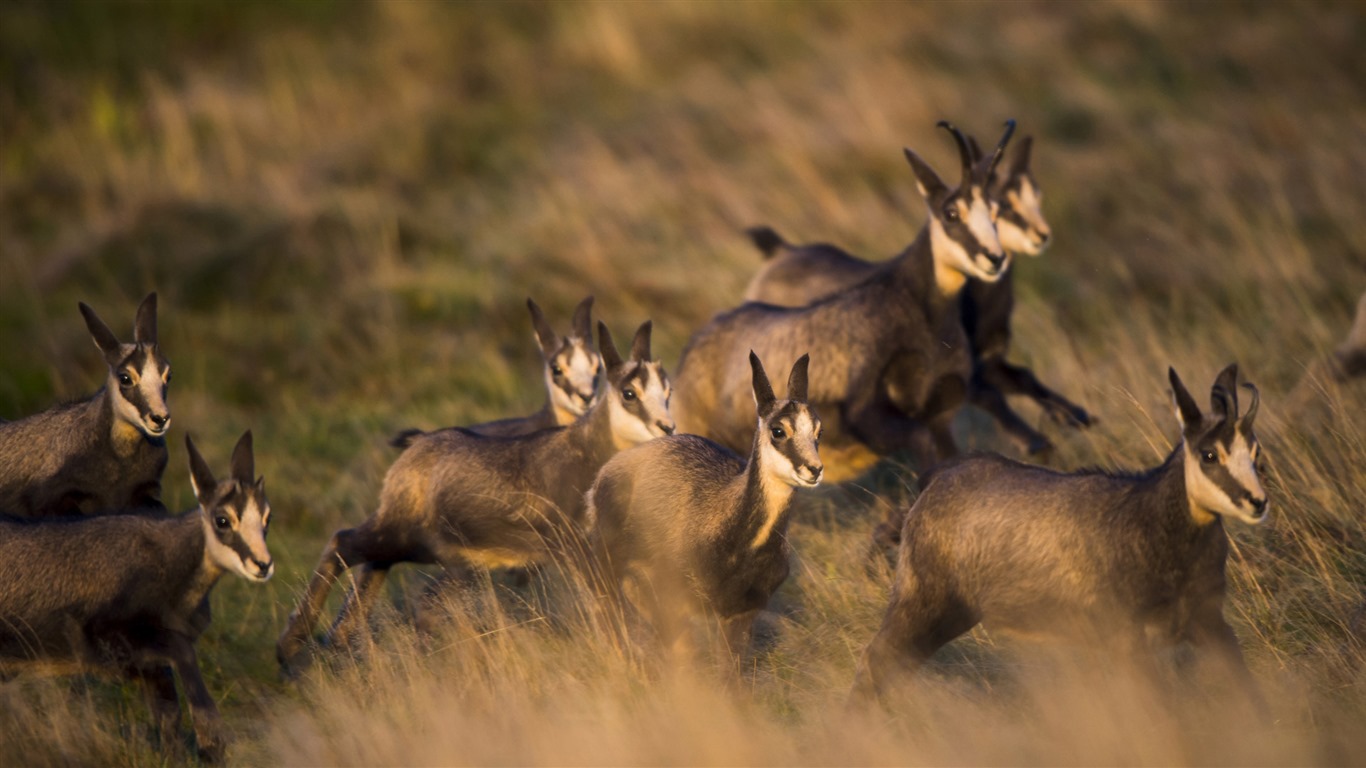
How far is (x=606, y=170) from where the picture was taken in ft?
59.0

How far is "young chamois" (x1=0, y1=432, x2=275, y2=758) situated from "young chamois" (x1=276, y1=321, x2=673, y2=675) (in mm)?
1048

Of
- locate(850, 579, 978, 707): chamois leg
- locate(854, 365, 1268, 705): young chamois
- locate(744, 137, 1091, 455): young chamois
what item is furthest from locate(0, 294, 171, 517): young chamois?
locate(744, 137, 1091, 455): young chamois

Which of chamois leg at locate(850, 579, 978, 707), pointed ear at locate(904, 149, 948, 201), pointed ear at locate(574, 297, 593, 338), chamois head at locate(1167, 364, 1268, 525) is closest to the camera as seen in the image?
chamois head at locate(1167, 364, 1268, 525)

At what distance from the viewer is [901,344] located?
402 inches

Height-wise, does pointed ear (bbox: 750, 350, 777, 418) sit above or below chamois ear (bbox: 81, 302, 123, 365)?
below

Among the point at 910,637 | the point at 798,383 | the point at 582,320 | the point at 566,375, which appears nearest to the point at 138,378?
the point at 566,375

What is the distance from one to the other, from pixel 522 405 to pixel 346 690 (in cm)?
556

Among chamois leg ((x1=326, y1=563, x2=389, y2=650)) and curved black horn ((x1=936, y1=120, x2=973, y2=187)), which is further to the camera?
curved black horn ((x1=936, y1=120, x2=973, y2=187))

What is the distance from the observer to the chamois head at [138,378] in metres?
8.78

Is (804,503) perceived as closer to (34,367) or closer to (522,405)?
(522,405)

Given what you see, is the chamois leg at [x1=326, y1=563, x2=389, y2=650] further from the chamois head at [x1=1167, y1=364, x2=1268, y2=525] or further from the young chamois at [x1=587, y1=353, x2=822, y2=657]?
the chamois head at [x1=1167, y1=364, x2=1268, y2=525]

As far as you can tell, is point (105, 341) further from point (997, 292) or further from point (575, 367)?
point (997, 292)

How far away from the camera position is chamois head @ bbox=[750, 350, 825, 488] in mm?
7461

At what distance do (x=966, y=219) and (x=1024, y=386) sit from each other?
5.69ft
